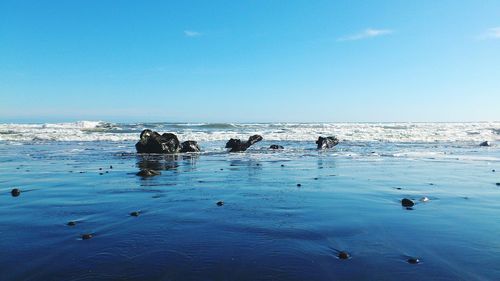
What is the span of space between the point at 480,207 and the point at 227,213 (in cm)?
550

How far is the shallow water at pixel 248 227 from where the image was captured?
553 centimetres

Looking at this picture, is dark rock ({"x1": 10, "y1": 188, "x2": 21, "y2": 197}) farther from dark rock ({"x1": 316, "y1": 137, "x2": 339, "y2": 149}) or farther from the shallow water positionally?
dark rock ({"x1": 316, "y1": 137, "x2": 339, "y2": 149})

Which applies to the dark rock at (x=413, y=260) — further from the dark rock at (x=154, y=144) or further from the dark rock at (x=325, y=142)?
the dark rock at (x=325, y=142)

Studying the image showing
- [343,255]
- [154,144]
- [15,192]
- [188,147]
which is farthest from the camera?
[188,147]

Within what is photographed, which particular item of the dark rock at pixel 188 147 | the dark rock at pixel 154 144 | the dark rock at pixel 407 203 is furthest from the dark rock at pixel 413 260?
the dark rock at pixel 188 147

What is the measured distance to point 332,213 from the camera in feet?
28.9

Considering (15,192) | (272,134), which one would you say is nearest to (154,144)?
(15,192)

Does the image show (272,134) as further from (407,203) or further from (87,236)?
(87,236)

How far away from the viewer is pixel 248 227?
7.67 metres

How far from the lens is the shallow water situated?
5.53 metres

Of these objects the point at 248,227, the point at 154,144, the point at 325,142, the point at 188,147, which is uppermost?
the point at 154,144

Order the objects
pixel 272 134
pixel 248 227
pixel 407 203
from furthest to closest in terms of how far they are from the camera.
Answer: pixel 272 134 < pixel 407 203 < pixel 248 227

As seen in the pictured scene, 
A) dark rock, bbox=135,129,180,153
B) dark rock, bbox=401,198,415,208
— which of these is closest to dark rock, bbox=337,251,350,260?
dark rock, bbox=401,198,415,208

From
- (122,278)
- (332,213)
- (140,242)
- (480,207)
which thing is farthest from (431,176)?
(122,278)
